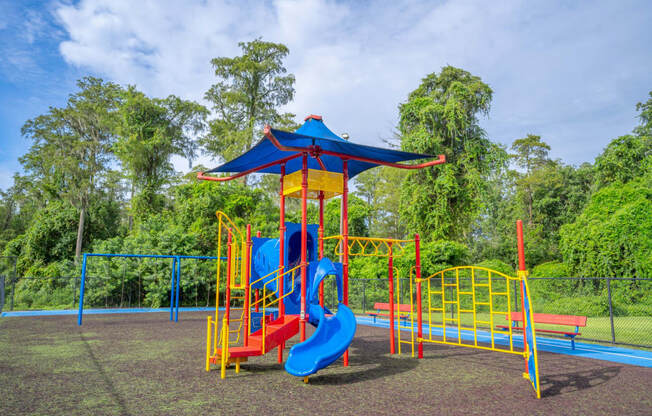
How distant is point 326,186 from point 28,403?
5345 mm

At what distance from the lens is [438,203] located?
25875mm

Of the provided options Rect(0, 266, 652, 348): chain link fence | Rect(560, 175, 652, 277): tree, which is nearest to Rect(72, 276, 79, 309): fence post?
Rect(0, 266, 652, 348): chain link fence

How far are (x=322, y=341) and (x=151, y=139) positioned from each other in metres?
27.5

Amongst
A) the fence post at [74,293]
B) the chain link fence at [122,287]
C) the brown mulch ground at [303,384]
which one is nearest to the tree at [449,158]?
the chain link fence at [122,287]

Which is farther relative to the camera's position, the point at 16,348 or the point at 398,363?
the point at 16,348

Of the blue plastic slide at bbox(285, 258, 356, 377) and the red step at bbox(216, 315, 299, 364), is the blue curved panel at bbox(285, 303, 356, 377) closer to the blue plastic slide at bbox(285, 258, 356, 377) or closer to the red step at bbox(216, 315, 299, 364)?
the blue plastic slide at bbox(285, 258, 356, 377)

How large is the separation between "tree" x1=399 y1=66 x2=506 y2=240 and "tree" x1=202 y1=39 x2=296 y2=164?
9.89 meters

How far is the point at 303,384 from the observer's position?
601 cm

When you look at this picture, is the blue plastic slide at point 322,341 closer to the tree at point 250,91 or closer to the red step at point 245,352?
the red step at point 245,352

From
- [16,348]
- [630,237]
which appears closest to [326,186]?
[16,348]

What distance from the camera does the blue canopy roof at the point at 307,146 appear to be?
7207mm

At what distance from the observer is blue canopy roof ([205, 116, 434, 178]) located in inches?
284

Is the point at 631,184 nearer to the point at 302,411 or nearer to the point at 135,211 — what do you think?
the point at 302,411

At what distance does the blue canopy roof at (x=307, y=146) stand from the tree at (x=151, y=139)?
22909 mm
